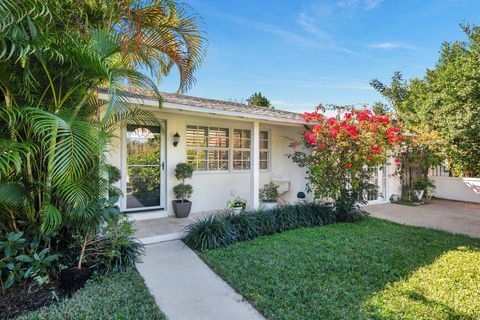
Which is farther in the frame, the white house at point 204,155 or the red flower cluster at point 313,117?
the red flower cluster at point 313,117

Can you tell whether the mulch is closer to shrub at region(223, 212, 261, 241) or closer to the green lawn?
the green lawn

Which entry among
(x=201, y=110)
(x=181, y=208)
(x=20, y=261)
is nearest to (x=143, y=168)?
(x=181, y=208)

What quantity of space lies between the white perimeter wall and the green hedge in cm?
699

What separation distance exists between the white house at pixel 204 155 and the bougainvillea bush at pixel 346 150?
104 cm

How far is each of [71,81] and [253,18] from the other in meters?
7.05

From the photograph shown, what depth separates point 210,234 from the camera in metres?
5.11

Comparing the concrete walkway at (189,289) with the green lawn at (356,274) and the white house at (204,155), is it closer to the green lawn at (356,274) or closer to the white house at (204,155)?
the green lawn at (356,274)

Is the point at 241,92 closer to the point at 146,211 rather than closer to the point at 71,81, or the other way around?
the point at 146,211

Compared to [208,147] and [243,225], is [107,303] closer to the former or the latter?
[243,225]

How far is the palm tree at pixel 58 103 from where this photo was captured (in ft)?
8.71

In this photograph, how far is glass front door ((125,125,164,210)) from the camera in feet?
21.8

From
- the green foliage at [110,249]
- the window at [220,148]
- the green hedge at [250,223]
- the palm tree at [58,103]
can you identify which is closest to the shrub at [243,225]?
the green hedge at [250,223]

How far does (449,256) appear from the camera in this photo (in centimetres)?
471

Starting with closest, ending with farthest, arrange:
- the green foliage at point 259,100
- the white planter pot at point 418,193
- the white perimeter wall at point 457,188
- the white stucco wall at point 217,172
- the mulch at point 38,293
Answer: the mulch at point 38,293, the white stucco wall at point 217,172, the white perimeter wall at point 457,188, the white planter pot at point 418,193, the green foliage at point 259,100
